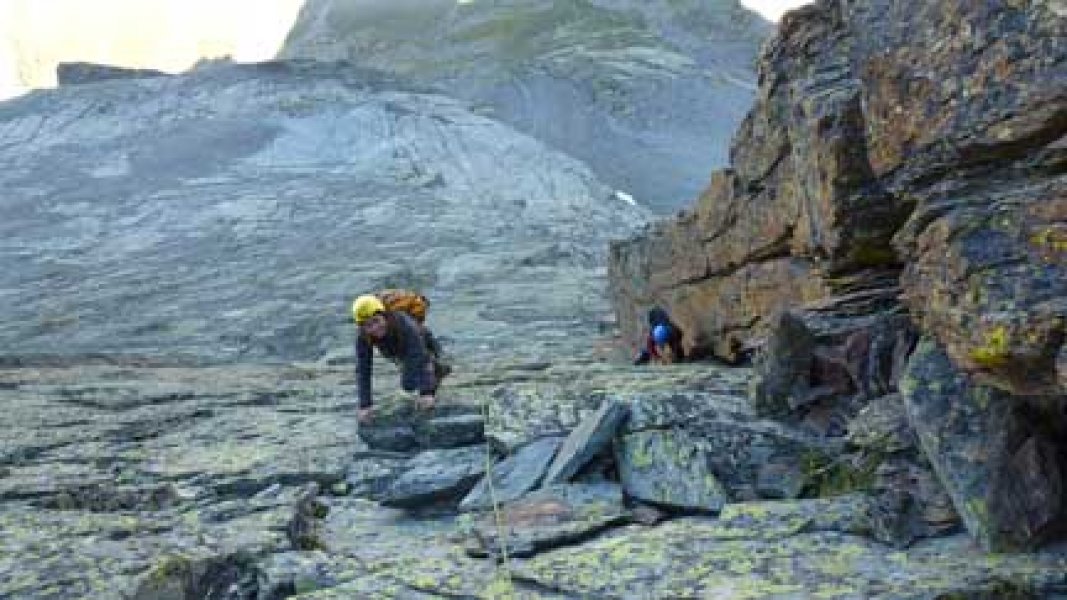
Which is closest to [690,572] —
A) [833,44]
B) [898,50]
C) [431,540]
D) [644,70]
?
[431,540]

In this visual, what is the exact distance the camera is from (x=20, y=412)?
15578mm

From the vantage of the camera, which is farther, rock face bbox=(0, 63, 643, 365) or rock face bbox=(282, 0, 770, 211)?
rock face bbox=(282, 0, 770, 211)

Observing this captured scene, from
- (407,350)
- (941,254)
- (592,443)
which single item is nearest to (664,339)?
(407,350)

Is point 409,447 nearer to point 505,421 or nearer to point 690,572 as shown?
point 505,421

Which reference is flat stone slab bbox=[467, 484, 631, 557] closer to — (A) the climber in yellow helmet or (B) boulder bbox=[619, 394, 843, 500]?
(B) boulder bbox=[619, 394, 843, 500]

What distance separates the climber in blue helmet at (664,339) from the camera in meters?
18.1

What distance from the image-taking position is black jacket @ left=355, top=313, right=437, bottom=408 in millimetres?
11484

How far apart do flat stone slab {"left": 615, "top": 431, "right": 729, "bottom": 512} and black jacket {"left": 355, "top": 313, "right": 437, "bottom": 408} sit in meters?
3.66

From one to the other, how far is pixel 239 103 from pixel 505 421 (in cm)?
7711

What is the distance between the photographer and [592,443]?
8.49 meters

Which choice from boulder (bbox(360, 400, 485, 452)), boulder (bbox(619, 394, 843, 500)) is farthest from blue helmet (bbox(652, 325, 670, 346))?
boulder (bbox(619, 394, 843, 500))

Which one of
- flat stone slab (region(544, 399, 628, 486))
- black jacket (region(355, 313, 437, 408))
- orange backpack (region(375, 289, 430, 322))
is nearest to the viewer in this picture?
flat stone slab (region(544, 399, 628, 486))

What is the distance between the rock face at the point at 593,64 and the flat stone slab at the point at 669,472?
60755 mm

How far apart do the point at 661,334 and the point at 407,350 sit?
754cm
